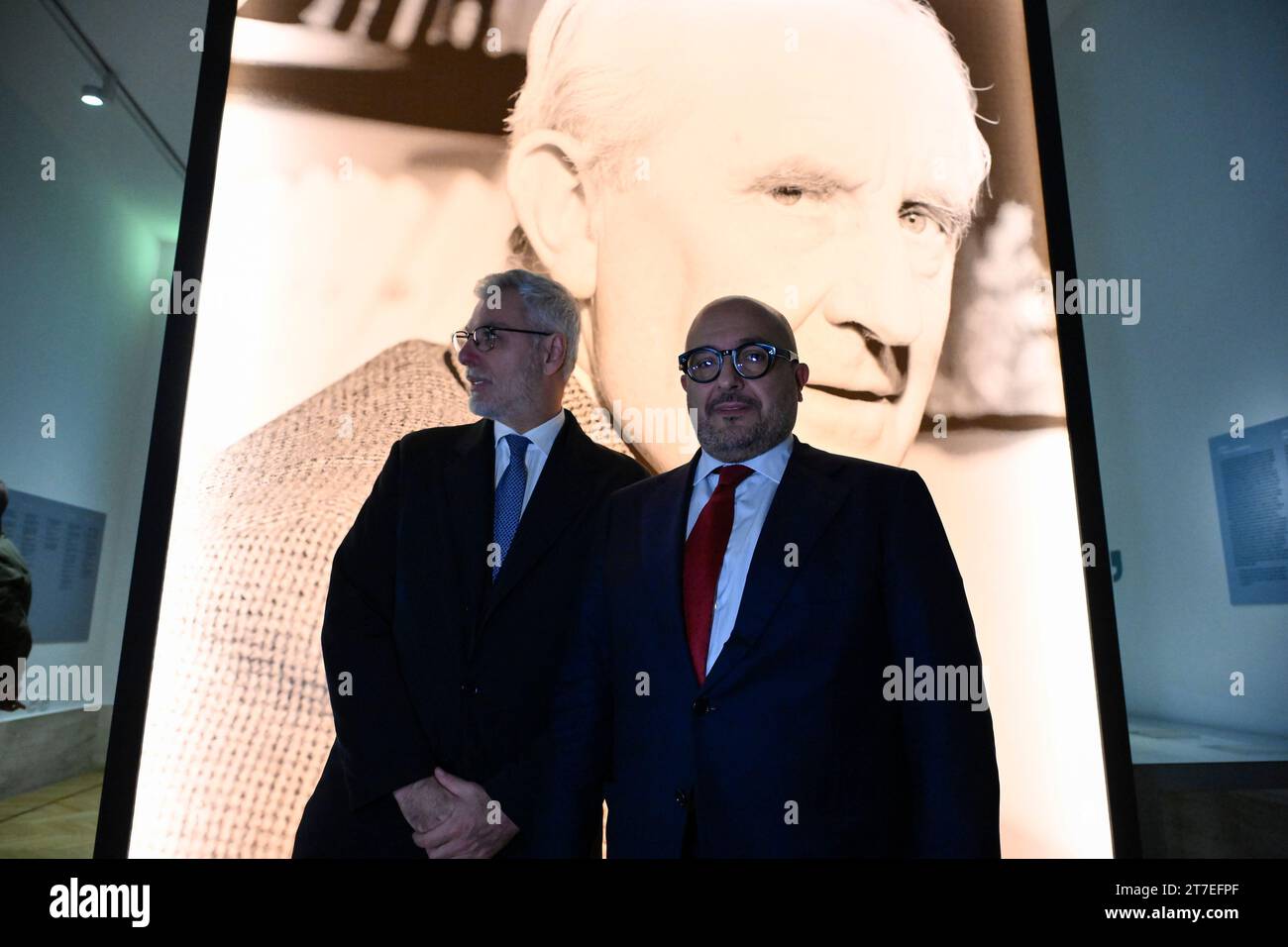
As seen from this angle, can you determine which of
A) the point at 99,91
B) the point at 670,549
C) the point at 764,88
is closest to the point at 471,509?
the point at 670,549

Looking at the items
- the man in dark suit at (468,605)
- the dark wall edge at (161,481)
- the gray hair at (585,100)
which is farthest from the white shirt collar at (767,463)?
the dark wall edge at (161,481)

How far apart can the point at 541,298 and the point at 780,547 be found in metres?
0.96

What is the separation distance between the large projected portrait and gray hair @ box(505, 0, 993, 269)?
10mm

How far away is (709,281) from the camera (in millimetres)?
2914

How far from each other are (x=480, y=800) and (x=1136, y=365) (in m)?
3.11

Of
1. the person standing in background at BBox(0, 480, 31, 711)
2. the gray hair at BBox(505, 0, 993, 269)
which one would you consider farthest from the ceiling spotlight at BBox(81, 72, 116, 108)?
the gray hair at BBox(505, 0, 993, 269)

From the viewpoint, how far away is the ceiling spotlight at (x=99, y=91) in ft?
13.7

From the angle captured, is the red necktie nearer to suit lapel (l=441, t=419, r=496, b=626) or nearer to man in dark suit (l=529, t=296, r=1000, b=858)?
man in dark suit (l=529, t=296, r=1000, b=858)

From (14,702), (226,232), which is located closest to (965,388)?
(226,232)

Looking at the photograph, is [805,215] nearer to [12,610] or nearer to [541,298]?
[541,298]

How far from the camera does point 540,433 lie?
2.08m

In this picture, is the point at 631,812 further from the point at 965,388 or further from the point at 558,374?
the point at 965,388

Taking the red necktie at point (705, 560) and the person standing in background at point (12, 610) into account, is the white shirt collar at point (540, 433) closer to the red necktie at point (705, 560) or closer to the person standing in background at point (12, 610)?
the red necktie at point (705, 560)

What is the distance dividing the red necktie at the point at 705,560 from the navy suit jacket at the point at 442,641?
1.10ft
